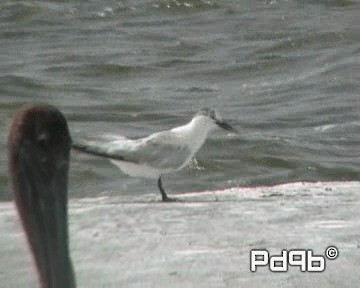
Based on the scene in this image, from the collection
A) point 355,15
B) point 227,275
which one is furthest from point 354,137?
point 227,275

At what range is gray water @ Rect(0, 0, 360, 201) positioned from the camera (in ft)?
47.9

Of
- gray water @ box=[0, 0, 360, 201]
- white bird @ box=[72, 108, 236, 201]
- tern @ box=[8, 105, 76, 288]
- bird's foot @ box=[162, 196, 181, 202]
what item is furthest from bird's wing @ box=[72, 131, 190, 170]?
tern @ box=[8, 105, 76, 288]

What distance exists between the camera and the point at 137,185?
13.7 meters

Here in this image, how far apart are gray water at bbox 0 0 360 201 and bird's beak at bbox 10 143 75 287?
9.39 metres

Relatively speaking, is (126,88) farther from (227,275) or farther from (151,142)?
(227,275)

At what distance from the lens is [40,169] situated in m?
3.68

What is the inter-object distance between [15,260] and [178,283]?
78 centimetres

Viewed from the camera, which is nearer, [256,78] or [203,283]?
[203,283]

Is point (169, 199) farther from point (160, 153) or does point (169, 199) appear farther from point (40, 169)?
point (40, 169)

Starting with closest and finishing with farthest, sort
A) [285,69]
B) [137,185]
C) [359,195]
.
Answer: [359,195] → [137,185] → [285,69]

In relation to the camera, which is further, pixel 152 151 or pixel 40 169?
pixel 152 151

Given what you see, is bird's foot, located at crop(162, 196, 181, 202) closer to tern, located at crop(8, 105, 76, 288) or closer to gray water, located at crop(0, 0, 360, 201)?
tern, located at crop(8, 105, 76, 288)

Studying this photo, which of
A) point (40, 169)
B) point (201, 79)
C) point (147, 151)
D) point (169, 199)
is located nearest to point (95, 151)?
point (147, 151)

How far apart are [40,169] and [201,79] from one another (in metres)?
14.9
